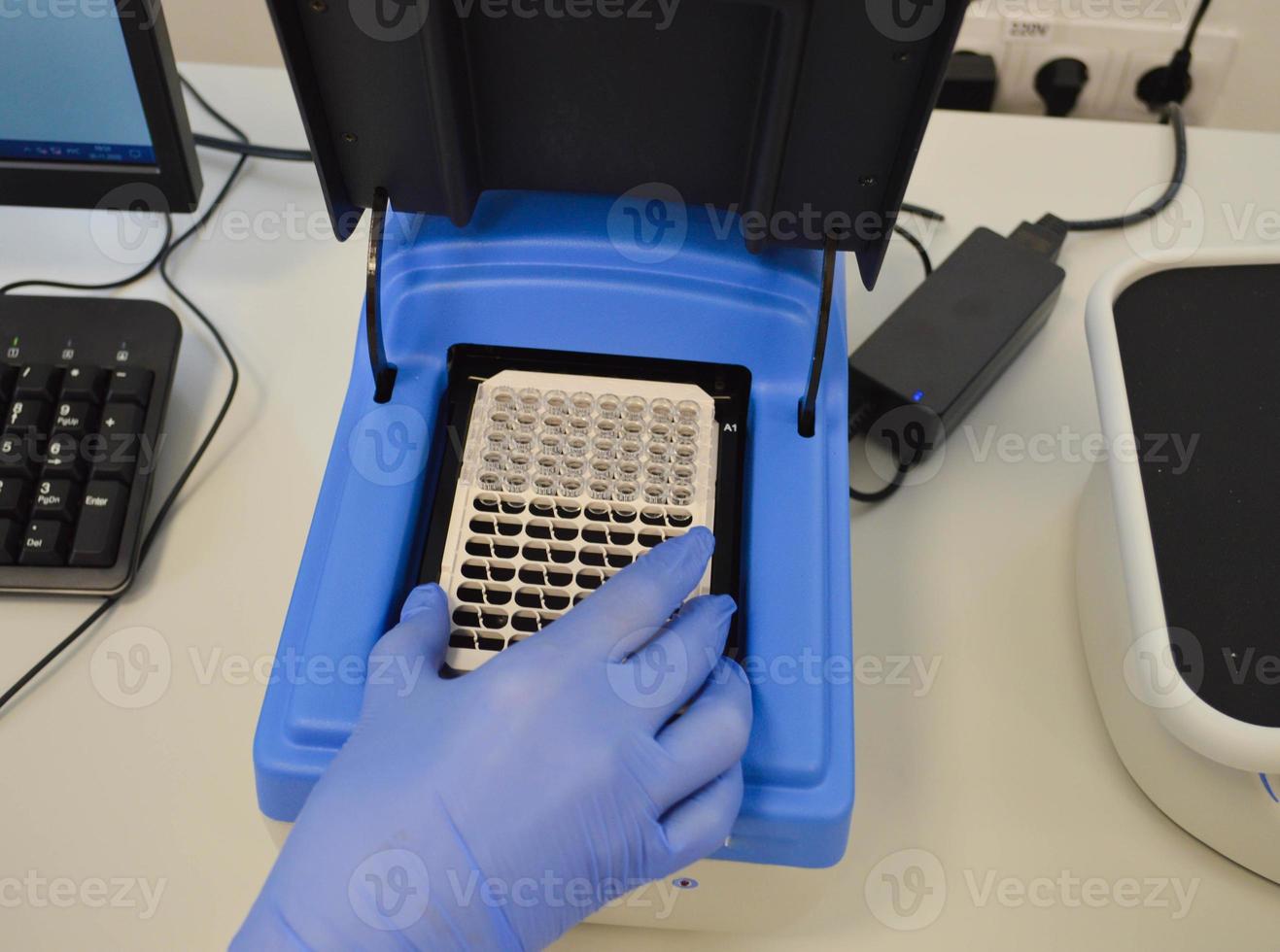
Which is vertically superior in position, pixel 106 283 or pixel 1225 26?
pixel 1225 26

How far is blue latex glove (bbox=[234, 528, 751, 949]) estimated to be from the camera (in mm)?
498

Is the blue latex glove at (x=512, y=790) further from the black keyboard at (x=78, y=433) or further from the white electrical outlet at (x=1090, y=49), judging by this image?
the white electrical outlet at (x=1090, y=49)

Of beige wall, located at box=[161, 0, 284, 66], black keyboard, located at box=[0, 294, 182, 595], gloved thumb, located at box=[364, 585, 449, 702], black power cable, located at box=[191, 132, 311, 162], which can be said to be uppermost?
gloved thumb, located at box=[364, 585, 449, 702]

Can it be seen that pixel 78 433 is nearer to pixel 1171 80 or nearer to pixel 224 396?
pixel 224 396

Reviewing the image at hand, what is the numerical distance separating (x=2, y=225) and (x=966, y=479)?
801 millimetres

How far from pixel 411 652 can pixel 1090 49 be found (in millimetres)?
1102

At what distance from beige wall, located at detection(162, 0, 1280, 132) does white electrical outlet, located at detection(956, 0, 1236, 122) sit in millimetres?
25

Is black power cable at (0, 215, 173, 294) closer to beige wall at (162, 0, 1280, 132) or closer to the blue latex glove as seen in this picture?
the blue latex glove

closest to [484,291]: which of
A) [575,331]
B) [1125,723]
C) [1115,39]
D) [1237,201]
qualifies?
[575,331]

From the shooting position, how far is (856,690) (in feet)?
2.26

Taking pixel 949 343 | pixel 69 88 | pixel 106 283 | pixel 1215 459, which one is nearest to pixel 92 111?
pixel 69 88

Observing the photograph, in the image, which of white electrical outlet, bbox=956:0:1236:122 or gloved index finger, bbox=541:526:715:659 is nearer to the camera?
gloved index finger, bbox=541:526:715:659

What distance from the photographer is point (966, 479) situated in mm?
780

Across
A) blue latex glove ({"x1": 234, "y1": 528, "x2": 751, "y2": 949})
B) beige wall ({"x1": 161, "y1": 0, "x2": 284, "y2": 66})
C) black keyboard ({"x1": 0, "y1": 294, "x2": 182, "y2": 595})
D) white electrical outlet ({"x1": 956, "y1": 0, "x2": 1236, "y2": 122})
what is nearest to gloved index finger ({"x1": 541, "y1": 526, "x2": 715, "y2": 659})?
blue latex glove ({"x1": 234, "y1": 528, "x2": 751, "y2": 949})
